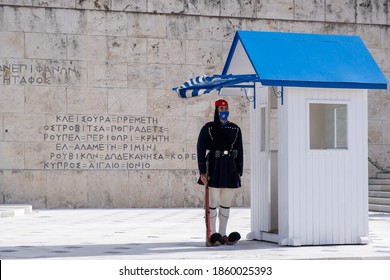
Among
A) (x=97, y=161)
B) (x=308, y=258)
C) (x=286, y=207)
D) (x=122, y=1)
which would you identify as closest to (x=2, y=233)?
(x=286, y=207)

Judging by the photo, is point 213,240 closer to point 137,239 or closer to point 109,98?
point 137,239

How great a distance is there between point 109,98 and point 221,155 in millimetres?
8416

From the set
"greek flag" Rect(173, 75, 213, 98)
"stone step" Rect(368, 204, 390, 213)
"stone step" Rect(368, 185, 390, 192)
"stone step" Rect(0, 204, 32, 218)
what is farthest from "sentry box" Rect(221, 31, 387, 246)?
"stone step" Rect(368, 185, 390, 192)

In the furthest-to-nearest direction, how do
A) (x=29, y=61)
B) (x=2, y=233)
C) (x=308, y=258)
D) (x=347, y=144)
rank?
1. (x=29, y=61)
2. (x=2, y=233)
3. (x=347, y=144)
4. (x=308, y=258)

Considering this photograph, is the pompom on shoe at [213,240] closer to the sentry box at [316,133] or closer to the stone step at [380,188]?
the sentry box at [316,133]

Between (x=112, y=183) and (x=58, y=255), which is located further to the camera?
(x=112, y=183)

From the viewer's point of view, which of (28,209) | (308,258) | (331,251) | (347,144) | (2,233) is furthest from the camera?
(28,209)

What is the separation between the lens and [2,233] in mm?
12508

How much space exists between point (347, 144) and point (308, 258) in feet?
6.89

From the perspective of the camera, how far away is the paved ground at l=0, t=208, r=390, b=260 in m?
9.51

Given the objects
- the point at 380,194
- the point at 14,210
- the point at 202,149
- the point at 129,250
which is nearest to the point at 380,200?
the point at 380,194

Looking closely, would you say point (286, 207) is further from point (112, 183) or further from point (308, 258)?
point (112, 183)

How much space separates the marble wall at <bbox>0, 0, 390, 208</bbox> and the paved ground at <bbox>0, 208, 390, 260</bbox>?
5.15ft

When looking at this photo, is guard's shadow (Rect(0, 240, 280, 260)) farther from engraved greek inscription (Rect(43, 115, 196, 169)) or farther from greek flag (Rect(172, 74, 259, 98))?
engraved greek inscription (Rect(43, 115, 196, 169))
